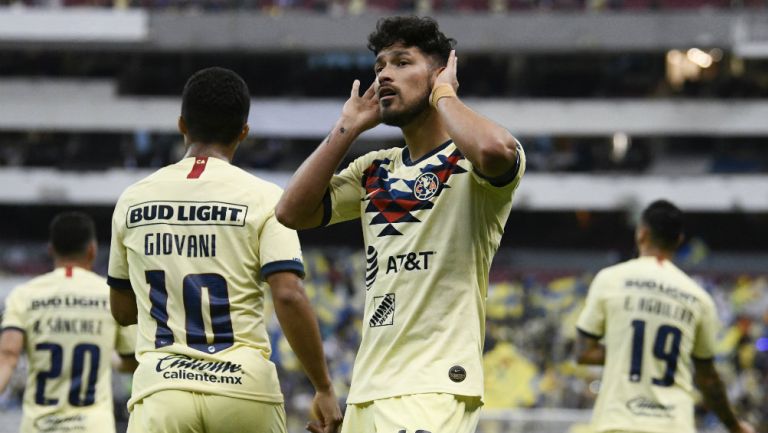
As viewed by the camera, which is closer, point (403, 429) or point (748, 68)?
point (403, 429)

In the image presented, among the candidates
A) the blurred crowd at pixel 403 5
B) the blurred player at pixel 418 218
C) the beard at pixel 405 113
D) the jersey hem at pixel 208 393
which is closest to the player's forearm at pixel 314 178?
the blurred player at pixel 418 218

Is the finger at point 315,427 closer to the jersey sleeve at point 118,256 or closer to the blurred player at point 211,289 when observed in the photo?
the blurred player at point 211,289

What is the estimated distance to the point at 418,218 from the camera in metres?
4.90

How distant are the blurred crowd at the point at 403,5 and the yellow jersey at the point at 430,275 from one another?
3877 cm

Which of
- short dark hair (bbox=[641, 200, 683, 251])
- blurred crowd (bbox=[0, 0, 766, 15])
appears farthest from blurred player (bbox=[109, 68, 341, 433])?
blurred crowd (bbox=[0, 0, 766, 15])

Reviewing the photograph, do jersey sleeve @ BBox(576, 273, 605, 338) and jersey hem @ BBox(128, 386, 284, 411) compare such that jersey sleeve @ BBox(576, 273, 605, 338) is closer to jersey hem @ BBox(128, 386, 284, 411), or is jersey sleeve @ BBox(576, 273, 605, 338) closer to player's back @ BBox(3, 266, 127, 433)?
player's back @ BBox(3, 266, 127, 433)

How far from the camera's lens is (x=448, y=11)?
4356 centimetres

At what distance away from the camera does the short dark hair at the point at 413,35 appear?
5.02m

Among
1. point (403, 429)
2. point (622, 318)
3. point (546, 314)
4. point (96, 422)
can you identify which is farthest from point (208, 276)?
point (546, 314)

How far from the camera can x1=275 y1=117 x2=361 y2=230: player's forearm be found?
16.3ft

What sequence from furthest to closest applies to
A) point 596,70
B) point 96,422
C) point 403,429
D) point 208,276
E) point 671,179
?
point 596,70 < point 671,179 < point 96,422 < point 208,276 < point 403,429

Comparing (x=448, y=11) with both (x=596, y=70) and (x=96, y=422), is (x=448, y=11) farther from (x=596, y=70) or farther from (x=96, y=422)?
(x=96, y=422)

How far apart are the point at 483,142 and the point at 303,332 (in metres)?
1.18

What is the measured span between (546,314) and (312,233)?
12191mm
